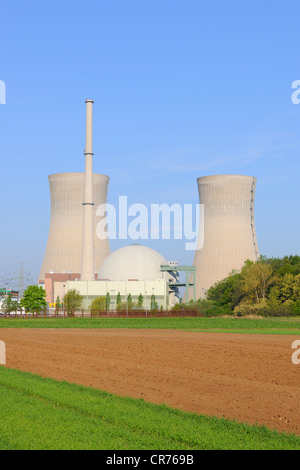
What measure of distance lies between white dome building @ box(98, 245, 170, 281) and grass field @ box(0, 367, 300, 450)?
8364 centimetres

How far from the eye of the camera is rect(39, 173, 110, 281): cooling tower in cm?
8438

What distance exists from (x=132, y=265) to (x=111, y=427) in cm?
8898

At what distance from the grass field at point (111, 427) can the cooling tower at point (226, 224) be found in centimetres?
6347

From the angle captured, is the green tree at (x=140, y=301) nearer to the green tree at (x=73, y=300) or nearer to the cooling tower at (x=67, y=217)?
the green tree at (x=73, y=300)

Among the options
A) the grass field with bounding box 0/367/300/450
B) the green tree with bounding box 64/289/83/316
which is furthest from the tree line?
the grass field with bounding box 0/367/300/450

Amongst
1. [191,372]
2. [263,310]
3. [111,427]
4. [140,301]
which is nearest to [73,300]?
[140,301]

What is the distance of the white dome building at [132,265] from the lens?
97.2m

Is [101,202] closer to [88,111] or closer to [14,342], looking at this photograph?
[88,111]

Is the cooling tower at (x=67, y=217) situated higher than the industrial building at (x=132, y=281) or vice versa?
the cooling tower at (x=67, y=217)

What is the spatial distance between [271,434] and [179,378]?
7.11m
